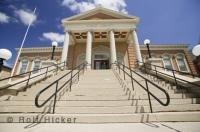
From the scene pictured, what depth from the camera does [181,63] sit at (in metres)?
24.5

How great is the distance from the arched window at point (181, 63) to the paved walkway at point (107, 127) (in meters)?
22.9

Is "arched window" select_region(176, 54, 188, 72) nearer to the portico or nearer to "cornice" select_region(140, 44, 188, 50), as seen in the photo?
"cornice" select_region(140, 44, 188, 50)

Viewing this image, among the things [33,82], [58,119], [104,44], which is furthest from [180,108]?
[104,44]

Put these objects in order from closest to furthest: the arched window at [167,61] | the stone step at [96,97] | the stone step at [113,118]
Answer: the stone step at [113,118] → the stone step at [96,97] → the arched window at [167,61]

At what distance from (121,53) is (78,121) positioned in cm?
1745

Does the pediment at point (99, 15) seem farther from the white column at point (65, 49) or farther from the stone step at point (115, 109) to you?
the stone step at point (115, 109)

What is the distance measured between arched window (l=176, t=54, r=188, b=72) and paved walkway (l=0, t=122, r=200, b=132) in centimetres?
2289

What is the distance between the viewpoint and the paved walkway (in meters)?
3.29

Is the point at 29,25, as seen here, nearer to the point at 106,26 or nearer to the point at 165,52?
the point at 106,26

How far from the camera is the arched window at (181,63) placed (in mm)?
24047

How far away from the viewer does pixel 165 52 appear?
81.9 ft

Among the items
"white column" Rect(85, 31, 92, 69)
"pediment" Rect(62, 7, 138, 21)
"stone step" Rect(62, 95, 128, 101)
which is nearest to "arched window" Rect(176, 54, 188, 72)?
"pediment" Rect(62, 7, 138, 21)

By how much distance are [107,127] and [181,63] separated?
970 inches

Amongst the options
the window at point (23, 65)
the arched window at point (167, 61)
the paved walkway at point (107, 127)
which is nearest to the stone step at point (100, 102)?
the paved walkway at point (107, 127)
